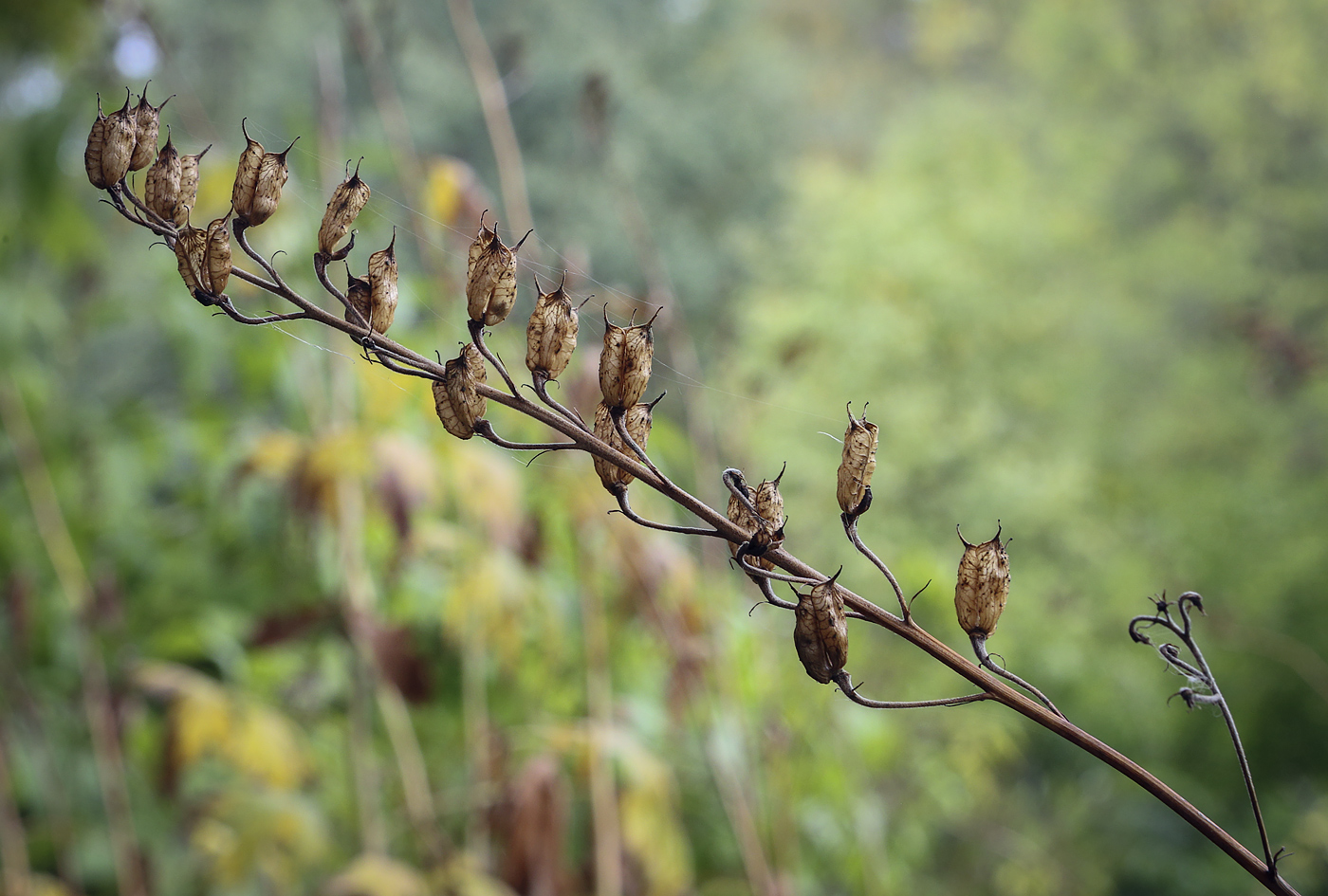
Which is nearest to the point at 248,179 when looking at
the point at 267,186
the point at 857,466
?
the point at 267,186

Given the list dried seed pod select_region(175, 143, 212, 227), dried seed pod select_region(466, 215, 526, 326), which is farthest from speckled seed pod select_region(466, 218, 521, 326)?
dried seed pod select_region(175, 143, 212, 227)

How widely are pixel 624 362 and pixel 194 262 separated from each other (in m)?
0.15

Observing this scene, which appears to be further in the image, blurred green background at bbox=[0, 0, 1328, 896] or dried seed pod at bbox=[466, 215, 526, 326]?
blurred green background at bbox=[0, 0, 1328, 896]

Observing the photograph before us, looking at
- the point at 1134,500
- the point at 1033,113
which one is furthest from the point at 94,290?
the point at 1033,113

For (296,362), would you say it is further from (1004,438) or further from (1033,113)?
(1033,113)

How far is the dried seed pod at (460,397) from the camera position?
0.36 m

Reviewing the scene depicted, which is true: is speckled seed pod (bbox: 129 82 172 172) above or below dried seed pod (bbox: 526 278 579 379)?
above

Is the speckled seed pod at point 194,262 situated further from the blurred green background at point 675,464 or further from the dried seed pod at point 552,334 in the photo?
the blurred green background at point 675,464

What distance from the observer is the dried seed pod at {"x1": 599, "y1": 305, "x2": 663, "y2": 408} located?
1.22 feet

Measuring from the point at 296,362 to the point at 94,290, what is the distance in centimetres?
115

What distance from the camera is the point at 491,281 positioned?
15.1 inches

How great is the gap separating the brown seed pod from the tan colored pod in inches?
5.5

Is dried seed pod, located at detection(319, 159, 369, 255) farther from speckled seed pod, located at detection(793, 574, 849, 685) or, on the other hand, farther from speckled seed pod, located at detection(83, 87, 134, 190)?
speckled seed pod, located at detection(793, 574, 849, 685)

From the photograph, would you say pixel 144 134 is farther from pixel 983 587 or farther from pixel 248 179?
pixel 983 587
